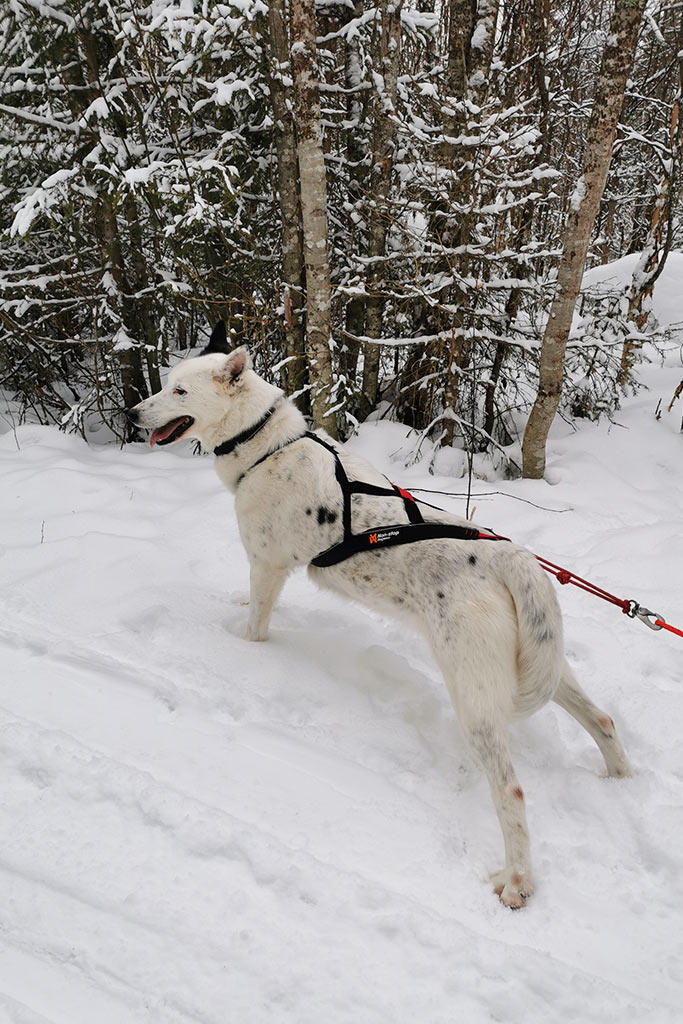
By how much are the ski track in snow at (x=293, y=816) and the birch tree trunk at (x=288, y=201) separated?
3.12 metres

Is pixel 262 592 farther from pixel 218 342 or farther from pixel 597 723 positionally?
pixel 597 723

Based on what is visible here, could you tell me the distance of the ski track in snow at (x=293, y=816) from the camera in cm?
191

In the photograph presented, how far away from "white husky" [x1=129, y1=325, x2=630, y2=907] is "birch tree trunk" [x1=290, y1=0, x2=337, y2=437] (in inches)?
102

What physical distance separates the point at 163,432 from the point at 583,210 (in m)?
4.12

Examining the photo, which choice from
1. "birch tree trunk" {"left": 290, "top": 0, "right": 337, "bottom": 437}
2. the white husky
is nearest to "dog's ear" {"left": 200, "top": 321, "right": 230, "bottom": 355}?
the white husky

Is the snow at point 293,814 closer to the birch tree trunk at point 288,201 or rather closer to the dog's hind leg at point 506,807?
the dog's hind leg at point 506,807

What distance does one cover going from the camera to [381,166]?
6.27 meters

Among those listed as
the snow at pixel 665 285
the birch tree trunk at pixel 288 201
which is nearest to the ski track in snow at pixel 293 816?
the birch tree trunk at pixel 288 201

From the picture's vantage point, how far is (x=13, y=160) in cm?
696

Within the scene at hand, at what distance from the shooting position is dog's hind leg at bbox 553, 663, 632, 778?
2740mm

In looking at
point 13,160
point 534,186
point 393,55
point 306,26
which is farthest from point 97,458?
point 534,186

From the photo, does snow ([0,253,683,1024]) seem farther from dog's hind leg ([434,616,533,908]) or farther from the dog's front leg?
dog's hind leg ([434,616,533,908])

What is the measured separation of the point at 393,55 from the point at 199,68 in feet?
6.15

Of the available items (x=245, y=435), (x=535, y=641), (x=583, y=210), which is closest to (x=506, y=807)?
(x=535, y=641)
